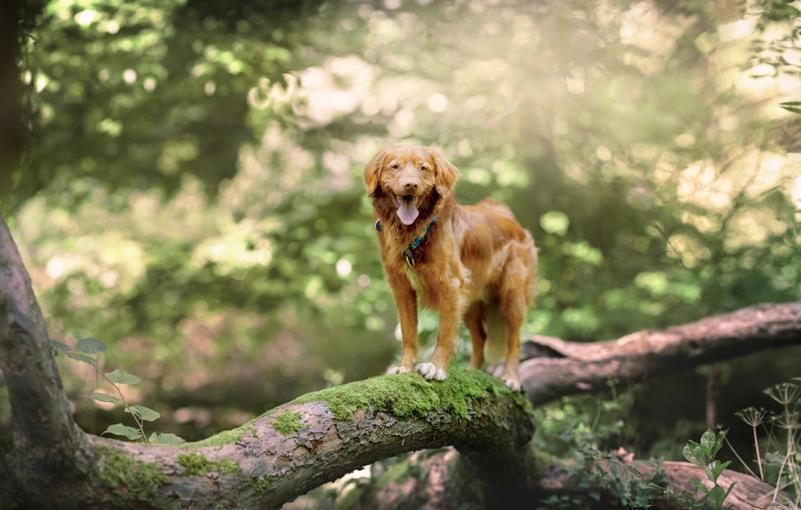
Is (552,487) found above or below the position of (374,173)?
below

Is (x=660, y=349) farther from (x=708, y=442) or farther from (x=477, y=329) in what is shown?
(x=708, y=442)

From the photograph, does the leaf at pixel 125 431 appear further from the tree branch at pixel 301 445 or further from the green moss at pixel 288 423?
the green moss at pixel 288 423

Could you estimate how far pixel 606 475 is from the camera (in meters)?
4.24

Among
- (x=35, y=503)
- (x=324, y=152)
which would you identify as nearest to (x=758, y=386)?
(x=324, y=152)

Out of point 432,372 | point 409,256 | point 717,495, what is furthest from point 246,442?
point 717,495

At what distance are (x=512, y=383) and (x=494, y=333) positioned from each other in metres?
0.47

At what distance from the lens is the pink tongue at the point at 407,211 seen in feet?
12.3

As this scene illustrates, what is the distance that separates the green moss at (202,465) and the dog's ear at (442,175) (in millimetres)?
1802

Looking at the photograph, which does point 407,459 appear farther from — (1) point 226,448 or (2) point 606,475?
(1) point 226,448

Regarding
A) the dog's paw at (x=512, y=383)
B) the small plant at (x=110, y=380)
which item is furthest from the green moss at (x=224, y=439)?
the dog's paw at (x=512, y=383)

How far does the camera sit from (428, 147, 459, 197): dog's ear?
3.86m

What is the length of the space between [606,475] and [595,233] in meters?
4.70

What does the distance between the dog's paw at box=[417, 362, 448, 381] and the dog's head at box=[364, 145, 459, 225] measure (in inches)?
30.8

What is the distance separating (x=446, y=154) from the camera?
7.82 meters
